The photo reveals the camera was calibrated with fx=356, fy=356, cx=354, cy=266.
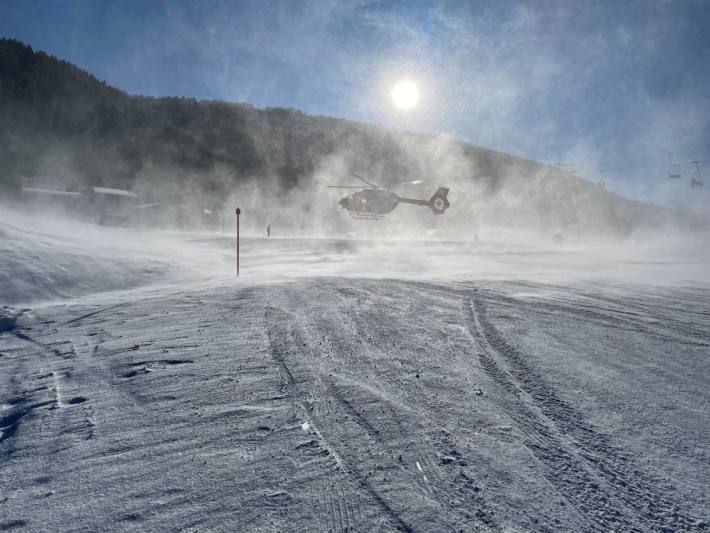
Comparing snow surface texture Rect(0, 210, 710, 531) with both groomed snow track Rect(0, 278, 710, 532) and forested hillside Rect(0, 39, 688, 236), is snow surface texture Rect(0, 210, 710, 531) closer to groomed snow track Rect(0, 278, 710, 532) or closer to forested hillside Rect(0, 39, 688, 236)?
groomed snow track Rect(0, 278, 710, 532)

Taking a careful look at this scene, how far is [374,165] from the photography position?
56.7 metres

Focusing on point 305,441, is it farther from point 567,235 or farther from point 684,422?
point 567,235

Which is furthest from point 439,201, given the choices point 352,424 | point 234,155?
point 234,155

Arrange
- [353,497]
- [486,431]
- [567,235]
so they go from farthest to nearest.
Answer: [567,235], [486,431], [353,497]

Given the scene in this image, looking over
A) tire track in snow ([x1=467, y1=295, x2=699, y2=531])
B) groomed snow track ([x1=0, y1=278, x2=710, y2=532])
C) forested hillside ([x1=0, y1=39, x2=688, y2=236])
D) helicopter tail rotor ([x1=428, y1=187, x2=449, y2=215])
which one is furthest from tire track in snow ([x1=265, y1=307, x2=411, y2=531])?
forested hillside ([x1=0, y1=39, x2=688, y2=236])

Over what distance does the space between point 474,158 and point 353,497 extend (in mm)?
62828

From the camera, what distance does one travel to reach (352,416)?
2662mm

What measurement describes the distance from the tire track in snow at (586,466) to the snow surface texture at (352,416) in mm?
12

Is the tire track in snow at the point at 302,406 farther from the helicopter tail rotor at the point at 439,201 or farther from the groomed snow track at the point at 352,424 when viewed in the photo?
the helicopter tail rotor at the point at 439,201

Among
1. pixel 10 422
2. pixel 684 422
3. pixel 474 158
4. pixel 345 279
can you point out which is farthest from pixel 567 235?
pixel 10 422

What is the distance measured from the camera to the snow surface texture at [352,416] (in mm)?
1846

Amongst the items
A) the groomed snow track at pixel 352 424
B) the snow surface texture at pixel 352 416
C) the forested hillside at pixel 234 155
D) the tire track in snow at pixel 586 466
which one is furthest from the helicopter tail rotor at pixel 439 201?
the tire track in snow at pixel 586 466

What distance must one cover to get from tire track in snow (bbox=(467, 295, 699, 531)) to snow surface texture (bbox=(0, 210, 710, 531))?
0.04 ft

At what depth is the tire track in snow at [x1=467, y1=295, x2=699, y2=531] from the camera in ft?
5.99
